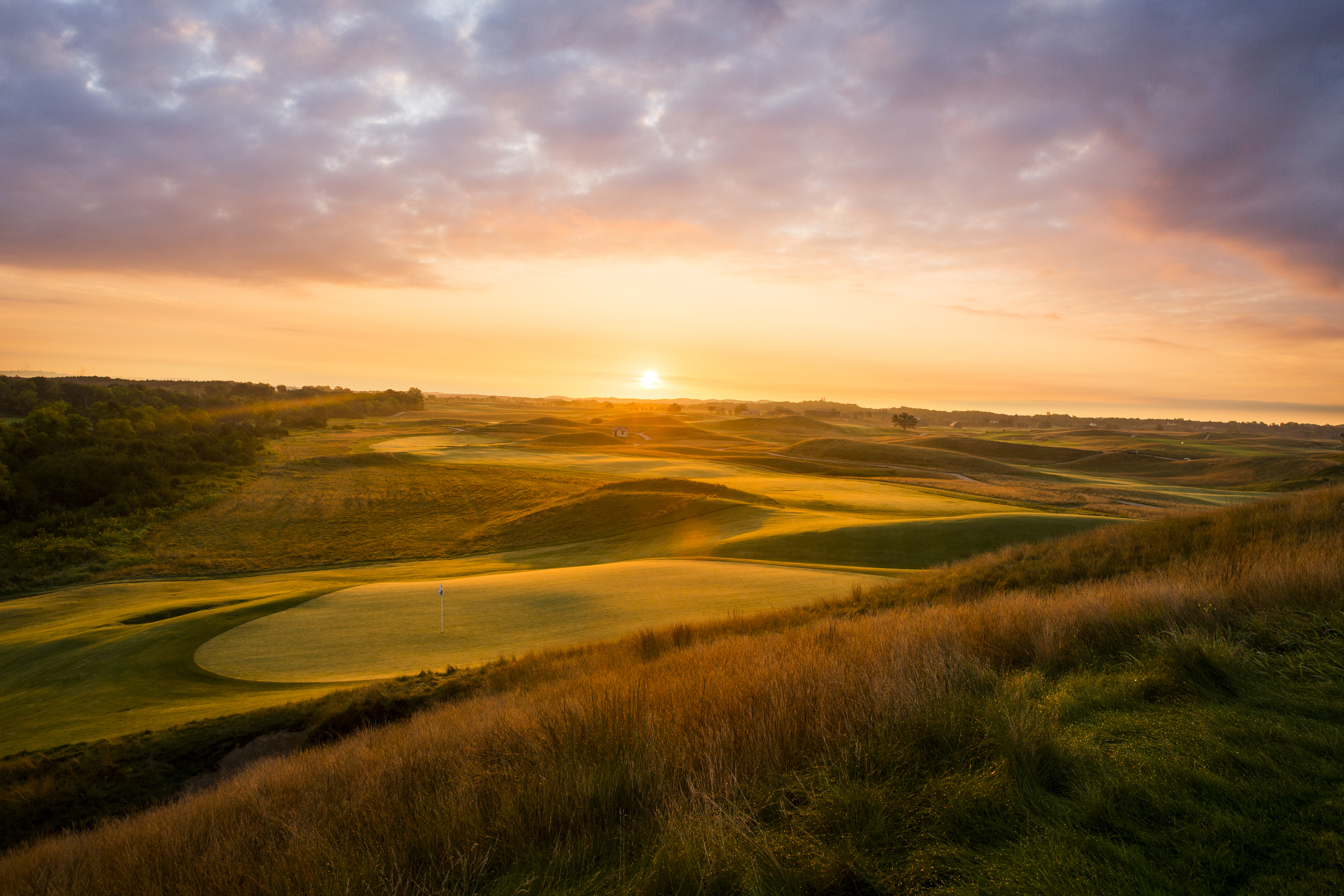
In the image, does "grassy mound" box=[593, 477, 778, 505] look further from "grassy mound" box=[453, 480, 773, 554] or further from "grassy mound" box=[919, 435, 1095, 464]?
"grassy mound" box=[919, 435, 1095, 464]

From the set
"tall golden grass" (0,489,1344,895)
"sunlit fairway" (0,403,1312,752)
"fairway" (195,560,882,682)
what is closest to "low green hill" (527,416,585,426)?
"sunlit fairway" (0,403,1312,752)

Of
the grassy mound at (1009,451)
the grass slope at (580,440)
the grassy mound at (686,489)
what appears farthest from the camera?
the grass slope at (580,440)

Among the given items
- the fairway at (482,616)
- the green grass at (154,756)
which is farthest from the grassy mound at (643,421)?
the green grass at (154,756)

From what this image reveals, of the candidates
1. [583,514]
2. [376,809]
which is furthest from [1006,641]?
[583,514]

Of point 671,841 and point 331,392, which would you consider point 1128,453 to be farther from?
point 331,392

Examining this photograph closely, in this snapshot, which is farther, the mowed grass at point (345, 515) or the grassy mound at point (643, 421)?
the grassy mound at point (643, 421)

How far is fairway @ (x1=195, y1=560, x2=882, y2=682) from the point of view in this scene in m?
14.8

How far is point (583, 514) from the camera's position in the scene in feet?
127

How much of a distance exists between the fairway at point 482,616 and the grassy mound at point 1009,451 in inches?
2842

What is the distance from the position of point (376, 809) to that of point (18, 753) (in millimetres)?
11489

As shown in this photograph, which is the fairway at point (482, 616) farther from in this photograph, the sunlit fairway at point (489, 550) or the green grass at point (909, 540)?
the green grass at point (909, 540)

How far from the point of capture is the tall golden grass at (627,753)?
12.9 ft

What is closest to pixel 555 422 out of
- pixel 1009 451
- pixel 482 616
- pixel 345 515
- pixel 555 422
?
pixel 555 422

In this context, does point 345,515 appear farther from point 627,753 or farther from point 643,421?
point 643,421
